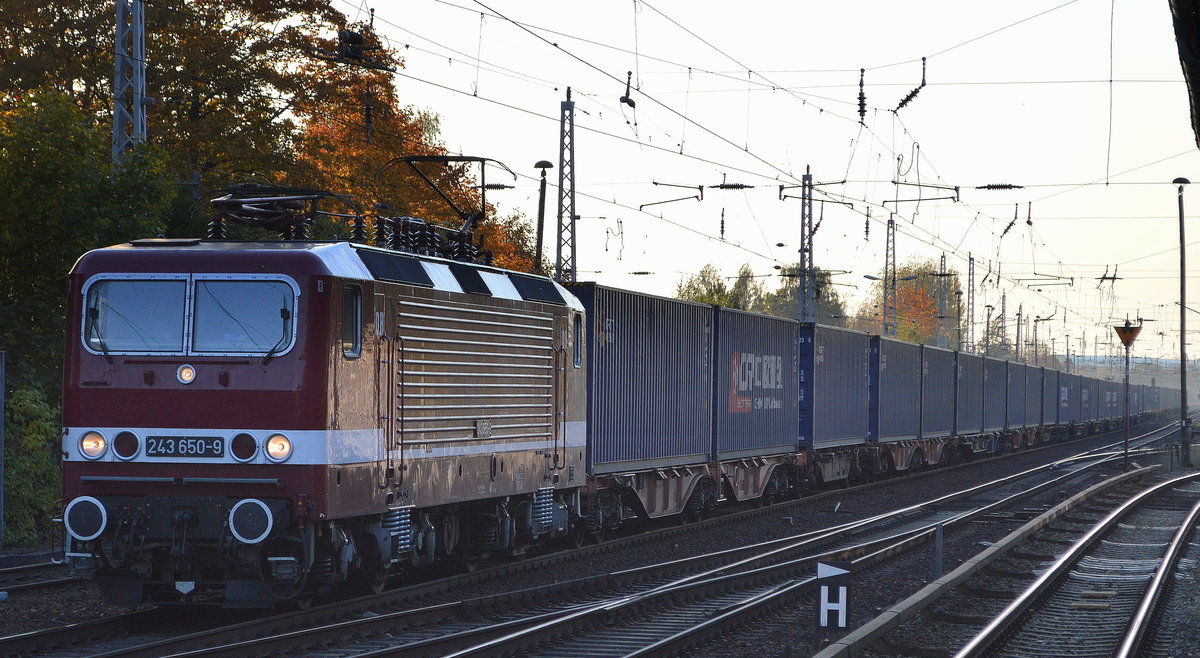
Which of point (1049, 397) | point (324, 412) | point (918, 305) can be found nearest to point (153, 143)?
point (324, 412)

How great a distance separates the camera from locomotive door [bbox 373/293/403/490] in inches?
447

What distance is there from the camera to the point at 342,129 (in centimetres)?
3412

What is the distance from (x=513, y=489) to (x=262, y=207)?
411 cm

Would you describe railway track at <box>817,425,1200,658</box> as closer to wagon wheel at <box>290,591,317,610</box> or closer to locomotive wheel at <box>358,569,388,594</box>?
locomotive wheel at <box>358,569,388,594</box>

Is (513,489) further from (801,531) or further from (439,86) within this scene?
(439,86)

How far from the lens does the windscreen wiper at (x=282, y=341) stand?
1048cm

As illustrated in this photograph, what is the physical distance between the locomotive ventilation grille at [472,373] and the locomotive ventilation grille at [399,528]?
66 centimetres

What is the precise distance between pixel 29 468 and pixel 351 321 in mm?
8849

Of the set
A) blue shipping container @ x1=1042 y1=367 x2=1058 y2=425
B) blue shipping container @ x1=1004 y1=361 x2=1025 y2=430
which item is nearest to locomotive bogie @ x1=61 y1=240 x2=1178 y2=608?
blue shipping container @ x1=1004 y1=361 x2=1025 y2=430

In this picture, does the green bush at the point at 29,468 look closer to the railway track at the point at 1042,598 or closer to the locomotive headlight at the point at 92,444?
the locomotive headlight at the point at 92,444

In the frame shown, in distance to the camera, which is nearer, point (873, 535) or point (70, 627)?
point (70, 627)

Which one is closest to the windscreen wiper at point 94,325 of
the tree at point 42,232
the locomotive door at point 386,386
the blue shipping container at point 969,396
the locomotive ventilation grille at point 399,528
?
the locomotive door at point 386,386

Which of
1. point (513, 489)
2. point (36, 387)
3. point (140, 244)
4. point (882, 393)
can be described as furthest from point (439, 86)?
point (882, 393)

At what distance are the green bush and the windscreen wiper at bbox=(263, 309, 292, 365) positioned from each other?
27.5 feet
